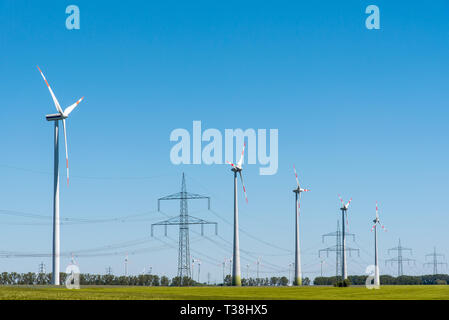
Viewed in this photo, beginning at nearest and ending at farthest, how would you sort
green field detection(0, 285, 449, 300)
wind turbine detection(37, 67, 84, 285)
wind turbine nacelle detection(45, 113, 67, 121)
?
green field detection(0, 285, 449, 300), wind turbine detection(37, 67, 84, 285), wind turbine nacelle detection(45, 113, 67, 121)

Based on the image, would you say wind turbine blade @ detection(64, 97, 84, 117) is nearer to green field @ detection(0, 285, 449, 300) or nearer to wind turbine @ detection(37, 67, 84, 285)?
wind turbine @ detection(37, 67, 84, 285)

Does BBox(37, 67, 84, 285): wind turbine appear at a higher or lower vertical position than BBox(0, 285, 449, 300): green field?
higher

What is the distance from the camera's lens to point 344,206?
175500 mm

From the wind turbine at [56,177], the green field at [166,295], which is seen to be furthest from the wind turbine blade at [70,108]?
the green field at [166,295]

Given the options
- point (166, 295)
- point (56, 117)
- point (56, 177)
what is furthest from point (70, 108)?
point (166, 295)

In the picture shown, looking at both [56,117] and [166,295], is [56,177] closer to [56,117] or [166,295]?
[56,117]

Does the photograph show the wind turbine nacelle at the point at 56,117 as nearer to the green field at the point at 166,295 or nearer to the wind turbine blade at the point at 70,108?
the wind turbine blade at the point at 70,108

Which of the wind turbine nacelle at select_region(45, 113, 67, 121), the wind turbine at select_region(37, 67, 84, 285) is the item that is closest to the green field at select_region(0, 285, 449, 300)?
the wind turbine at select_region(37, 67, 84, 285)
